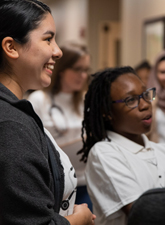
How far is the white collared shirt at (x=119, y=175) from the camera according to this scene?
1.21 metres

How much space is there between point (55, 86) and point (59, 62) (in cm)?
23

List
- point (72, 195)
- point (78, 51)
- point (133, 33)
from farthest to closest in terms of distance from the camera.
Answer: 1. point (133, 33)
2. point (78, 51)
3. point (72, 195)

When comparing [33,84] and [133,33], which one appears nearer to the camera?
[33,84]

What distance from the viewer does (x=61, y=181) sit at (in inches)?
38.0

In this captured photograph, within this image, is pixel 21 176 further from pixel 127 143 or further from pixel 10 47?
pixel 127 143

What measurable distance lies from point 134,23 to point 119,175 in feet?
17.5

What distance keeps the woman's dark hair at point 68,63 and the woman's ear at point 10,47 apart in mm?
1855

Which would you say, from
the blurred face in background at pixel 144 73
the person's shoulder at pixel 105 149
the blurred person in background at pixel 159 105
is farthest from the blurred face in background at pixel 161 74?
the person's shoulder at pixel 105 149

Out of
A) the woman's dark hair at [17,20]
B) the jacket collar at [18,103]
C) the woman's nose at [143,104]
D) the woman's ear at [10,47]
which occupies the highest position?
the woman's dark hair at [17,20]

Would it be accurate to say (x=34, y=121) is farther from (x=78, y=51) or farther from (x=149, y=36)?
(x=149, y=36)

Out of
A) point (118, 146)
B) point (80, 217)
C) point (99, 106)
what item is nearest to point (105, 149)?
point (118, 146)

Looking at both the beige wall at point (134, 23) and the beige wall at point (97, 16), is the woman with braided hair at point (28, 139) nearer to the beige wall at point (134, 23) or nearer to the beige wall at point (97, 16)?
the beige wall at point (134, 23)

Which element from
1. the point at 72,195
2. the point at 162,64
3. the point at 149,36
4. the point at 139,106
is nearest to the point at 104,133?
the point at 139,106

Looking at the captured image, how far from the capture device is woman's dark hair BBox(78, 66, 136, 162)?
1.42m
